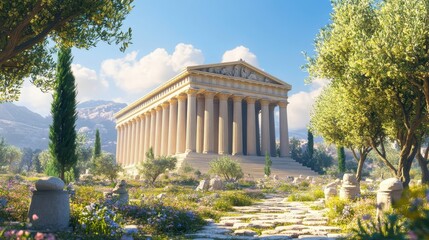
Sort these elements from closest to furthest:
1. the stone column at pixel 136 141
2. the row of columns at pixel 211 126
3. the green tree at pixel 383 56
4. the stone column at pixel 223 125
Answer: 1. the green tree at pixel 383 56
2. the row of columns at pixel 211 126
3. the stone column at pixel 223 125
4. the stone column at pixel 136 141

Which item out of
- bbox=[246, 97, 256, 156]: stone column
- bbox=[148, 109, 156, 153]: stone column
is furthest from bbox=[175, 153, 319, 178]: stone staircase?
bbox=[148, 109, 156, 153]: stone column

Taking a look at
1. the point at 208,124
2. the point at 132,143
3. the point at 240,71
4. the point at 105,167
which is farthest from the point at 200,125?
the point at 132,143

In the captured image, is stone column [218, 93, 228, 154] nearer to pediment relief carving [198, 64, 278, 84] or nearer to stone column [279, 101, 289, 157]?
pediment relief carving [198, 64, 278, 84]

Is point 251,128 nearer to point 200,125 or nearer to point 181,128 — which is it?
point 200,125

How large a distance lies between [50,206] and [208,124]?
44805 mm

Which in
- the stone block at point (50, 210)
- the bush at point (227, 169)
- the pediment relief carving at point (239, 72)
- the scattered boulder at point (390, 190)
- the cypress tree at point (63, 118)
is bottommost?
the stone block at point (50, 210)

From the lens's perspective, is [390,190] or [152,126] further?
[152,126]

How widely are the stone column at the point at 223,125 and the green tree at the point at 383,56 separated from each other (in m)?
35.5

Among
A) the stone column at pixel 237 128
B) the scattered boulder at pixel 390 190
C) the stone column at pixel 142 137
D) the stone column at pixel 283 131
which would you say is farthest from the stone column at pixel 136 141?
the scattered boulder at pixel 390 190

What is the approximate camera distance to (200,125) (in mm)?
56594

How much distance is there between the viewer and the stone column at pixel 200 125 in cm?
5584

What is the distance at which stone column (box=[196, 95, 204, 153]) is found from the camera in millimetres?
55844

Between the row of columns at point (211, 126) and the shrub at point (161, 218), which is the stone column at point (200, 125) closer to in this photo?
the row of columns at point (211, 126)

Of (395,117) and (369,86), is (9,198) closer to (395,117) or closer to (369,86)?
(369,86)
